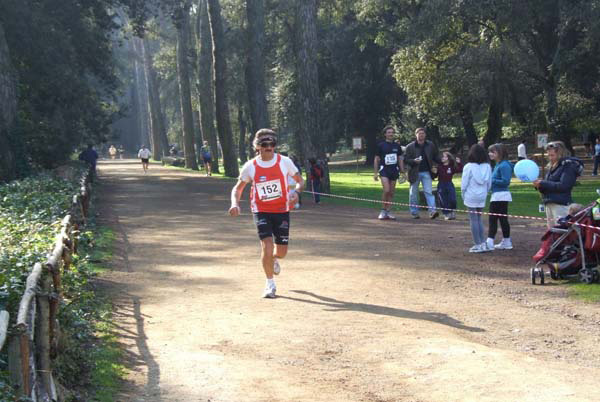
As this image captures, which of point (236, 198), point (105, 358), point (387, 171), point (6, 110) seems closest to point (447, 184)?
point (387, 171)

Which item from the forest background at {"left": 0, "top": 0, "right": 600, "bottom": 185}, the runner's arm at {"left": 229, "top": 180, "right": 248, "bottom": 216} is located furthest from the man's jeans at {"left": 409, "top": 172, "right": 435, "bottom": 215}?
the runner's arm at {"left": 229, "top": 180, "right": 248, "bottom": 216}

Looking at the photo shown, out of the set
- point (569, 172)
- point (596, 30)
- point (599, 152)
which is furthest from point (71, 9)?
point (569, 172)

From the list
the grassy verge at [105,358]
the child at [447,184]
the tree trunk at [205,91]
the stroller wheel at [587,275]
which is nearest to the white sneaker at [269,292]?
the grassy verge at [105,358]

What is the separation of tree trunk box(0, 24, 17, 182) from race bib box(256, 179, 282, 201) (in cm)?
1857

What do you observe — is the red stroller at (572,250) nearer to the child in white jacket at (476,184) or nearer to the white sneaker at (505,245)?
the child in white jacket at (476,184)

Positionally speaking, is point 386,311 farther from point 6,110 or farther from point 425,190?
point 6,110

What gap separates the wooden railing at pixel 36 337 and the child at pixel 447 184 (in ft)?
42.9

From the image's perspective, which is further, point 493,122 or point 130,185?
point 493,122

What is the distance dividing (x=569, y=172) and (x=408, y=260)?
3.02 m

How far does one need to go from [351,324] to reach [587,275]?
12.7 ft

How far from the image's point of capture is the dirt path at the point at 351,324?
6766 mm

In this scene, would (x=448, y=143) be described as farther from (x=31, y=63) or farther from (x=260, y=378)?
(x=260, y=378)

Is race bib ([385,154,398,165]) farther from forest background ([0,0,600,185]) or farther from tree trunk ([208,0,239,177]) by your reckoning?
tree trunk ([208,0,239,177])

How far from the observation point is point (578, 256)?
11281 millimetres
